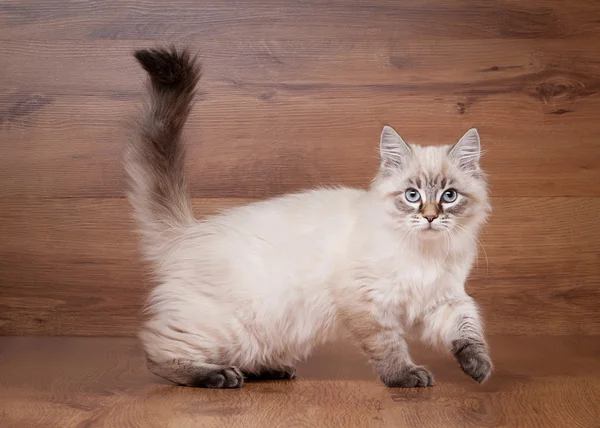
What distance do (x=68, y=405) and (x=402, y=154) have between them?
3.71 ft

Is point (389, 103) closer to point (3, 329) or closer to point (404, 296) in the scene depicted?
point (404, 296)

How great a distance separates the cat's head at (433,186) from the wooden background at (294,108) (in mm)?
663

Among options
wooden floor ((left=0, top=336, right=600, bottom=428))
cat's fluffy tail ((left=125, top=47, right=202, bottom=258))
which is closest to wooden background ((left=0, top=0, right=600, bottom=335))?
wooden floor ((left=0, top=336, right=600, bottom=428))

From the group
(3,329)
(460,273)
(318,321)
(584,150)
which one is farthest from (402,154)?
(3,329)

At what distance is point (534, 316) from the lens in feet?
10.5

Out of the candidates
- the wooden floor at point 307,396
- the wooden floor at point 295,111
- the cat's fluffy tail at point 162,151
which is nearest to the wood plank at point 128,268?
the wooden floor at point 295,111

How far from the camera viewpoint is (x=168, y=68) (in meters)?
2.40

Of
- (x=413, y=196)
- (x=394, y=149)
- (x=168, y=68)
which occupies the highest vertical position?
(x=168, y=68)

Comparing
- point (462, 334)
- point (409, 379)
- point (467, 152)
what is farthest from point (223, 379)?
point (467, 152)

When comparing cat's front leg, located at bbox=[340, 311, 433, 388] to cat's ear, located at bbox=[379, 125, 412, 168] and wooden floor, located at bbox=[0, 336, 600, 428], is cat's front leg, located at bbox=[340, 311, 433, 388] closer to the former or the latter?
wooden floor, located at bbox=[0, 336, 600, 428]

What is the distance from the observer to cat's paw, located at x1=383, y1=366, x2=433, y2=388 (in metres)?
2.35

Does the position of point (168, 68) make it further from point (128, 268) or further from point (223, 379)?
point (128, 268)

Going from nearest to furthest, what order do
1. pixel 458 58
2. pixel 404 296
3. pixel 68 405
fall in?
pixel 68 405
pixel 404 296
pixel 458 58

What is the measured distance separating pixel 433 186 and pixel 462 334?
1.37 ft
